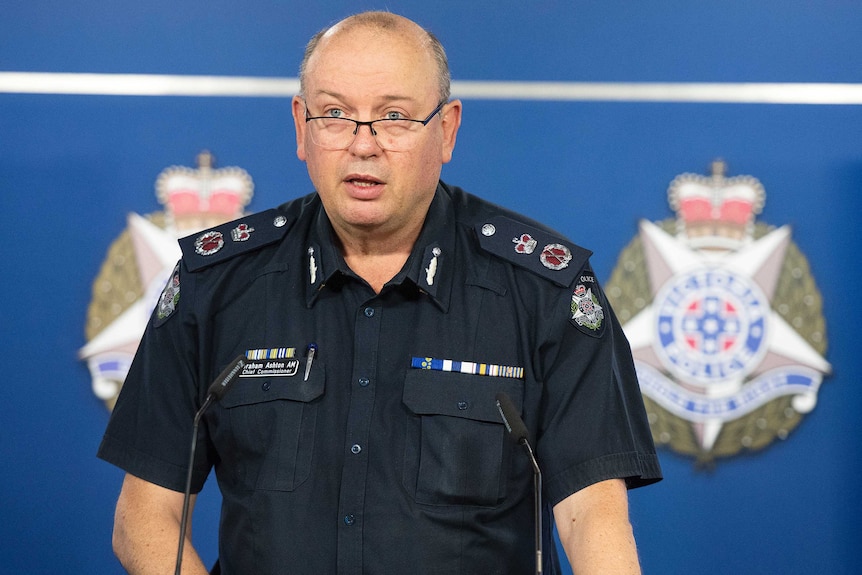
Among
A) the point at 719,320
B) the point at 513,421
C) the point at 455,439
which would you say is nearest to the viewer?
the point at 513,421

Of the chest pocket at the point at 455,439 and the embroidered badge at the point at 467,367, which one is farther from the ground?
the embroidered badge at the point at 467,367

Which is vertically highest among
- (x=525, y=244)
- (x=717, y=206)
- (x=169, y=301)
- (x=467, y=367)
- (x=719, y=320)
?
(x=717, y=206)

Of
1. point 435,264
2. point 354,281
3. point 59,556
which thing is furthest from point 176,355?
point 59,556

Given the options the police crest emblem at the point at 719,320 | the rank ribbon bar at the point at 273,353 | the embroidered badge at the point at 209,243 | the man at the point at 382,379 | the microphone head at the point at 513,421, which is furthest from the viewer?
the police crest emblem at the point at 719,320

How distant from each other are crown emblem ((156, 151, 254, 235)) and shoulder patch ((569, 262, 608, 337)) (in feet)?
3.72

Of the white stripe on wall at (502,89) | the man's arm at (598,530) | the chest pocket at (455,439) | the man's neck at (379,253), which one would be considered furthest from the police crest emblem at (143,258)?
the man's arm at (598,530)

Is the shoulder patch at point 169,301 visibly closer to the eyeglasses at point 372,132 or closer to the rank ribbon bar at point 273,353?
the rank ribbon bar at point 273,353

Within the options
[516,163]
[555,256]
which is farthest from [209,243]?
[516,163]

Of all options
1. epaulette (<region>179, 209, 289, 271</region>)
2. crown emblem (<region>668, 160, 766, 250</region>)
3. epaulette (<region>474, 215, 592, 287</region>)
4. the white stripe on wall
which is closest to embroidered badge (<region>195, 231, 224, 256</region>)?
epaulette (<region>179, 209, 289, 271</region>)

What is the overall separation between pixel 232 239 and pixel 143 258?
2.75 feet

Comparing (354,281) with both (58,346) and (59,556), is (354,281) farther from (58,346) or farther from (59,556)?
(59,556)

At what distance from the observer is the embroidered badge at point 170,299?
1.67 meters

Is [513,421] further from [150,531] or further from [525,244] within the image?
[150,531]

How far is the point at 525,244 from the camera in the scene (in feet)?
5.50
